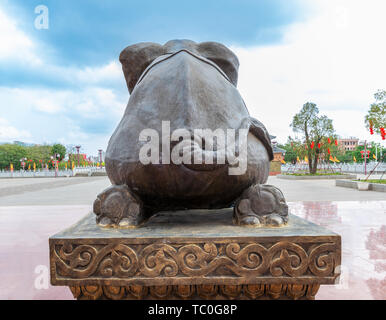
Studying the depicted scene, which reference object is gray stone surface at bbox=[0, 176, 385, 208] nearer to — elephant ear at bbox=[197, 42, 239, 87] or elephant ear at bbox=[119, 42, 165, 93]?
elephant ear at bbox=[119, 42, 165, 93]

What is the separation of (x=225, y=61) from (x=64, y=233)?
149 centimetres

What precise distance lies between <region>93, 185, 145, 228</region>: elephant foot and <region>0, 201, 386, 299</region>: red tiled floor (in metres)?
0.58

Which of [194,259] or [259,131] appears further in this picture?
[259,131]

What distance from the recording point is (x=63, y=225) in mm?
3348

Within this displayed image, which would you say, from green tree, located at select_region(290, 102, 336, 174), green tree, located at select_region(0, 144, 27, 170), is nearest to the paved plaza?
green tree, located at select_region(290, 102, 336, 174)

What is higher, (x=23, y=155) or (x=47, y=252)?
(x=23, y=155)

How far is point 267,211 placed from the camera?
1.42m

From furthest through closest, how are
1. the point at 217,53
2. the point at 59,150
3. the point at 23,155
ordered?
the point at 59,150 → the point at 23,155 → the point at 217,53

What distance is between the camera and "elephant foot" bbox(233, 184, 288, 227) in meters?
1.41

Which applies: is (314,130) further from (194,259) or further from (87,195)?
(194,259)

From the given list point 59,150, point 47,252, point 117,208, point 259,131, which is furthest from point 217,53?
point 59,150
